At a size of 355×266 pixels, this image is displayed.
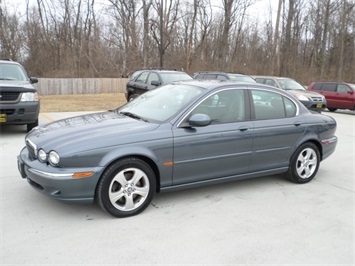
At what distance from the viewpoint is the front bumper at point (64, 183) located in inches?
130

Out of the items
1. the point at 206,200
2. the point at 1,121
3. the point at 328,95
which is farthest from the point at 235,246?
the point at 328,95

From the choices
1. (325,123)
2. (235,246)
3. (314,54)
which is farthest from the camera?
(314,54)

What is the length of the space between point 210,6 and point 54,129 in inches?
1315

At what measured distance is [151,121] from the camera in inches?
157

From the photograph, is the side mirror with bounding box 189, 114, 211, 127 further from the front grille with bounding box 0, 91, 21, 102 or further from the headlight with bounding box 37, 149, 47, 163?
the front grille with bounding box 0, 91, 21, 102

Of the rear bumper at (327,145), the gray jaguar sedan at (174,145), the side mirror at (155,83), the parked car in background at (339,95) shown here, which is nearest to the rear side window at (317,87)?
the parked car in background at (339,95)

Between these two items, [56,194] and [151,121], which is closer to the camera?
[56,194]

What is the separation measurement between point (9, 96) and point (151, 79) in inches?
230

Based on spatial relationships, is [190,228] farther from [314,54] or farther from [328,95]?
[314,54]

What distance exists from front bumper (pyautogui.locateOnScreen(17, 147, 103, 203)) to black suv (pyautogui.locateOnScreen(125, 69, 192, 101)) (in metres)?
8.34

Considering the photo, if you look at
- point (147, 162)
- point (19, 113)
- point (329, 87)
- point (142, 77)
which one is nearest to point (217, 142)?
point (147, 162)

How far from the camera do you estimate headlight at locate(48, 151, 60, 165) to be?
11.0ft

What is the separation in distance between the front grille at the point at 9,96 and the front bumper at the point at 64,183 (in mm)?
4517

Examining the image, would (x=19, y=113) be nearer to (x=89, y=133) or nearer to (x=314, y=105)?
(x=89, y=133)
